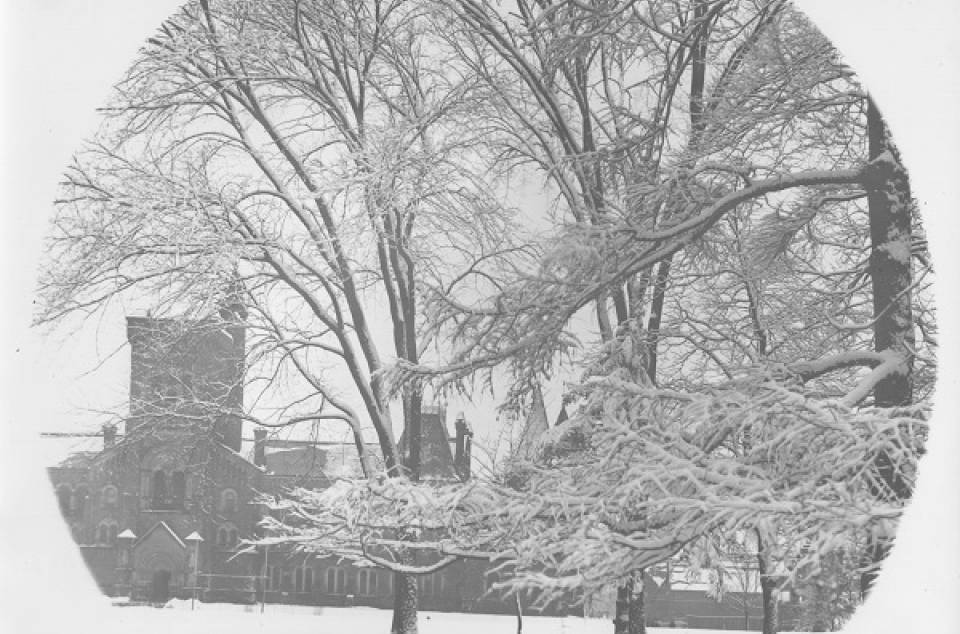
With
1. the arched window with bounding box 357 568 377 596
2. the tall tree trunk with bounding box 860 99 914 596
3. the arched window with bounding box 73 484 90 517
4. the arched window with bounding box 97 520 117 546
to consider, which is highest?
the tall tree trunk with bounding box 860 99 914 596

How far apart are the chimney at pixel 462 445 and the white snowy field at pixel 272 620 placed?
51 centimetres

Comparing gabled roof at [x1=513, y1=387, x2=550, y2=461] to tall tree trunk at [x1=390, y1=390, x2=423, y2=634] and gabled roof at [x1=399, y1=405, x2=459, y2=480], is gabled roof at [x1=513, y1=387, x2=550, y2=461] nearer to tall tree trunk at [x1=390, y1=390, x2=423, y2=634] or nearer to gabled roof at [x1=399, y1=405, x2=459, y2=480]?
gabled roof at [x1=399, y1=405, x2=459, y2=480]

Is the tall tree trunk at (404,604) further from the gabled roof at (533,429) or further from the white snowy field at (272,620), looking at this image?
the gabled roof at (533,429)

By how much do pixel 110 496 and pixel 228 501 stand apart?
1.43 ft

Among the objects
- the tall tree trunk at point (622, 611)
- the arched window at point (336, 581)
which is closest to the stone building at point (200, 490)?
the arched window at point (336, 581)

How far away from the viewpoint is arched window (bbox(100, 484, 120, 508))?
406 centimetres

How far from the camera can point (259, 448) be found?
4.32 meters

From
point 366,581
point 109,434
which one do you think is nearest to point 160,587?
point 109,434

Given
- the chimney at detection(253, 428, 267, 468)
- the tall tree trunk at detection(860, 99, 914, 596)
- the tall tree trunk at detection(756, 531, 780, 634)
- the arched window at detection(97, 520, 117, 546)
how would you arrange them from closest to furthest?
1. the tall tree trunk at detection(756, 531, 780, 634)
2. the tall tree trunk at detection(860, 99, 914, 596)
3. the arched window at detection(97, 520, 117, 546)
4. the chimney at detection(253, 428, 267, 468)

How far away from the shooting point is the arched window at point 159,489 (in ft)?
13.4

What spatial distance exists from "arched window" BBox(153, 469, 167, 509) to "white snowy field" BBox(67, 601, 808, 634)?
0.38 metres

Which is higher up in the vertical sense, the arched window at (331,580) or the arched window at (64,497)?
the arched window at (64,497)

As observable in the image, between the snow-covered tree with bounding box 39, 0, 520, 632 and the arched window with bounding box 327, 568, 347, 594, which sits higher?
the snow-covered tree with bounding box 39, 0, 520, 632

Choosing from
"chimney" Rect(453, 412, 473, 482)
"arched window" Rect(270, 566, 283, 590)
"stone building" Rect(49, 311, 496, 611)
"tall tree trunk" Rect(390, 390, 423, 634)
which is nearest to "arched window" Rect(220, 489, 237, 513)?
"stone building" Rect(49, 311, 496, 611)
